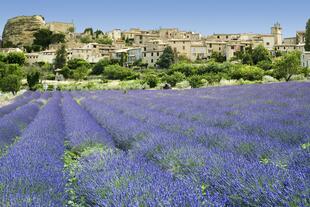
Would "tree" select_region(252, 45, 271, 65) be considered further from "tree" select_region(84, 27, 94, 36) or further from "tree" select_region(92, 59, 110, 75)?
"tree" select_region(84, 27, 94, 36)

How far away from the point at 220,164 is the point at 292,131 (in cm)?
207

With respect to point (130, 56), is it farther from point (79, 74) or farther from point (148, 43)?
point (79, 74)

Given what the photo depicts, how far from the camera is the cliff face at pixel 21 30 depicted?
101125 mm

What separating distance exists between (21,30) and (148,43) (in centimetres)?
4597

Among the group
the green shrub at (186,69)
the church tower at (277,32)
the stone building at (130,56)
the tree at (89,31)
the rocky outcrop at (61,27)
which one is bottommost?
the green shrub at (186,69)

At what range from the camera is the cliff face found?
101 m

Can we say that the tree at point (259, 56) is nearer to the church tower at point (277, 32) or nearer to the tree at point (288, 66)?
the tree at point (288, 66)

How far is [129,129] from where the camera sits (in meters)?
6.60

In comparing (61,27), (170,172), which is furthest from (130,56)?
(170,172)

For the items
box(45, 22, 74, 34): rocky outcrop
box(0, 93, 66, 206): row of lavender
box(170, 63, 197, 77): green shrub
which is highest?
box(45, 22, 74, 34): rocky outcrop

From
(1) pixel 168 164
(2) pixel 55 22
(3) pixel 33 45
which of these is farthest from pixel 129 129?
(2) pixel 55 22

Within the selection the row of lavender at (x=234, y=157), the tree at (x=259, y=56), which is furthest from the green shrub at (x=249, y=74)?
the row of lavender at (x=234, y=157)

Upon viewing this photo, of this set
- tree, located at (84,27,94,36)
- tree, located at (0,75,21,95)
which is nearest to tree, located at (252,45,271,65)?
tree, located at (0,75,21,95)

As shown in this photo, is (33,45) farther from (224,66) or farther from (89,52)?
(224,66)
